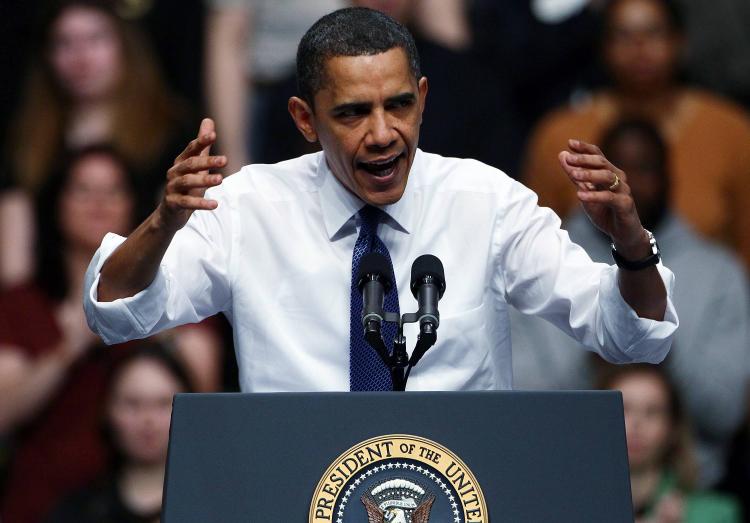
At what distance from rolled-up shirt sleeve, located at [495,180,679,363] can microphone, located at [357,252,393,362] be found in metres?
0.46

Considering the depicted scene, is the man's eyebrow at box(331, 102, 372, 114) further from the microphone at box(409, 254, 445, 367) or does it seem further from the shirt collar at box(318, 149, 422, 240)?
the microphone at box(409, 254, 445, 367)

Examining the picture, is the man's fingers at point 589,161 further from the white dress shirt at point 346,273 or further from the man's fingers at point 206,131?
the man's fingers at point 206,131

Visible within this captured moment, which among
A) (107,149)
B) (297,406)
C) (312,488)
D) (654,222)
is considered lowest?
(312,488)

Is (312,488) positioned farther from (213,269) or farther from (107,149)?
(107,149)

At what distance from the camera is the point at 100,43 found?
5.46m

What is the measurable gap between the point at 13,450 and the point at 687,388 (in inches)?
103

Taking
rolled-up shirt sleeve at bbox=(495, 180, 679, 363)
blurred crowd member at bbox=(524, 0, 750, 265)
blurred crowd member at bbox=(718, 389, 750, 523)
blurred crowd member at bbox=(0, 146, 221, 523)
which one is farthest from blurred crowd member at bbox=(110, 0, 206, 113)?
rolled-up shirt sleeve at bbox=(495, 180, 679, 363)

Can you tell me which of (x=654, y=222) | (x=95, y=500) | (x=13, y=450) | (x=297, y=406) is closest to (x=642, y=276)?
(x=297, y=406)

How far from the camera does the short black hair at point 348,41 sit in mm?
2561

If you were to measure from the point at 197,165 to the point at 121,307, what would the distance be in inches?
13.8

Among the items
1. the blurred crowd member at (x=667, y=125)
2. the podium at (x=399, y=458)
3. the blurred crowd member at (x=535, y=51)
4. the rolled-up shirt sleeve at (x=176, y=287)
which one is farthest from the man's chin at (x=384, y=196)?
the blurred crowd member at (x=535, y=51)

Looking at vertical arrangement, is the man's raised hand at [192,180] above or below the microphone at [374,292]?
above

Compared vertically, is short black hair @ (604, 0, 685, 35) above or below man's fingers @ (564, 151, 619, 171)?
above

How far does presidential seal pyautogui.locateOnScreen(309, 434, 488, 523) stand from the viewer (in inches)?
77.5
